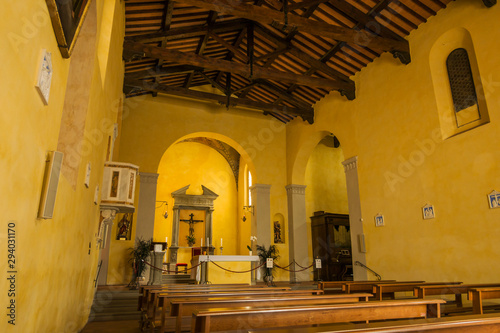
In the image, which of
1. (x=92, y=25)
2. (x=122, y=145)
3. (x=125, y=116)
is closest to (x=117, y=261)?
(x=122, y=145)

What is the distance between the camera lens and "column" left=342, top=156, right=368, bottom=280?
28.3 feet

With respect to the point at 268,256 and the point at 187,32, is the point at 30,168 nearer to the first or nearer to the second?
the point at 187,32

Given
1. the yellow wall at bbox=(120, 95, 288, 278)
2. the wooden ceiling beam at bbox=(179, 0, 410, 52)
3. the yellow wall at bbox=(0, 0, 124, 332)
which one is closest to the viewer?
the yellow wall at bbox=(0, 0, 124, 332)

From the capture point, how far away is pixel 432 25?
7.29m

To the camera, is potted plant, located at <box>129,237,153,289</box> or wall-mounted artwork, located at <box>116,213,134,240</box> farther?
wall-mounted artwork, located at <box>116,213,134,240</box>

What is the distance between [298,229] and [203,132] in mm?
4875

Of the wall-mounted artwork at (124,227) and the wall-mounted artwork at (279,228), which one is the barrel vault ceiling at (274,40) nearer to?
the wall-mounted artwork at (279,228)

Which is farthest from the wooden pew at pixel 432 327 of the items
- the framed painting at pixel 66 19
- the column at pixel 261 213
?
the column at pixel 261 213

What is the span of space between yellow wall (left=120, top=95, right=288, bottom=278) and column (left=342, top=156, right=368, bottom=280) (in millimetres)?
3631

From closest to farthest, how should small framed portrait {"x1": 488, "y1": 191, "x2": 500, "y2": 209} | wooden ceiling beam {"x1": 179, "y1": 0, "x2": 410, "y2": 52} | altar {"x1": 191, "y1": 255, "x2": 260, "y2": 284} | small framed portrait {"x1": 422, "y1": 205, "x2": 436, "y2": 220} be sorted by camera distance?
small framed portrait {"x1": 488, "y1": 191, "x2": 500, "y2": 209}
wooden ceiling beam {"x1": 179, "y1": 0, "x2": 410, "y2": 52}
small framed portrait {"x1": 422, "y1": 205, "x2": 436, "y2": 220}
altar {"x1": 191, "y1": 255, "x2": 260, "y2": 284}

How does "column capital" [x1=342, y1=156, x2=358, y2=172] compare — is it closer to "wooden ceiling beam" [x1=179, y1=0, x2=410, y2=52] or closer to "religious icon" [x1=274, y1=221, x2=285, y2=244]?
"wooden ceiling beam" [x1=179, y1=0, x2=410, y2=52]

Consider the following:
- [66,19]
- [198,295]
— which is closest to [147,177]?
[198,295]

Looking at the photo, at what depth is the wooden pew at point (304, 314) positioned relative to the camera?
2.29m

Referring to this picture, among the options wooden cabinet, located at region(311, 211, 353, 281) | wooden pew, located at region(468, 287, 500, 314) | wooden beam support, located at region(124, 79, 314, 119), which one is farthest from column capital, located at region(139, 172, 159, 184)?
wooden pew, located at region(468, 287, 500, 314)
